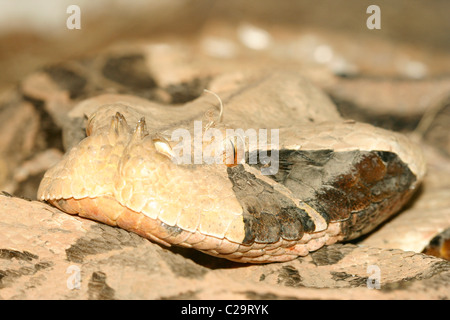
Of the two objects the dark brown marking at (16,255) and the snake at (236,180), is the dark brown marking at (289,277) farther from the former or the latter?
the dark brown marking at (16,255)

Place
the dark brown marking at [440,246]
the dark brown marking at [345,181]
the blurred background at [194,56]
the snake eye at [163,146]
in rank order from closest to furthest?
the snake eye at [163,146]
the dark brown marking at [345,181]
the dark brown marking at [440,246]
the blurred background at [194,56]

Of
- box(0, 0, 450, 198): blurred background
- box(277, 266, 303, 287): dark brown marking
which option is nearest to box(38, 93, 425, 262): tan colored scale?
box(277, 266, 303, 287): dark brown marking

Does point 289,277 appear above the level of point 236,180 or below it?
below

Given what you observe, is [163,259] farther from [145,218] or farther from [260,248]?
[260,248]

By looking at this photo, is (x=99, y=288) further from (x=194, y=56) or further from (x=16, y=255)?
(x=194, y=56)

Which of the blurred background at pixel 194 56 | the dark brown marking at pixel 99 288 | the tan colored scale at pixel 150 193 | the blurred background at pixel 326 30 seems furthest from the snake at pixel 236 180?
the blurred background at pixel 326 30

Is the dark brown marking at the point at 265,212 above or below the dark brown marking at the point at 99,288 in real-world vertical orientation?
above

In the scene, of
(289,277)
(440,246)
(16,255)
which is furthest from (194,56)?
(16,255)

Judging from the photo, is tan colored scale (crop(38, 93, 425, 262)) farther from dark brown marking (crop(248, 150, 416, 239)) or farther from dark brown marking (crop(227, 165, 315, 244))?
dark brown marking (crop(248, 150, 416, 239))
